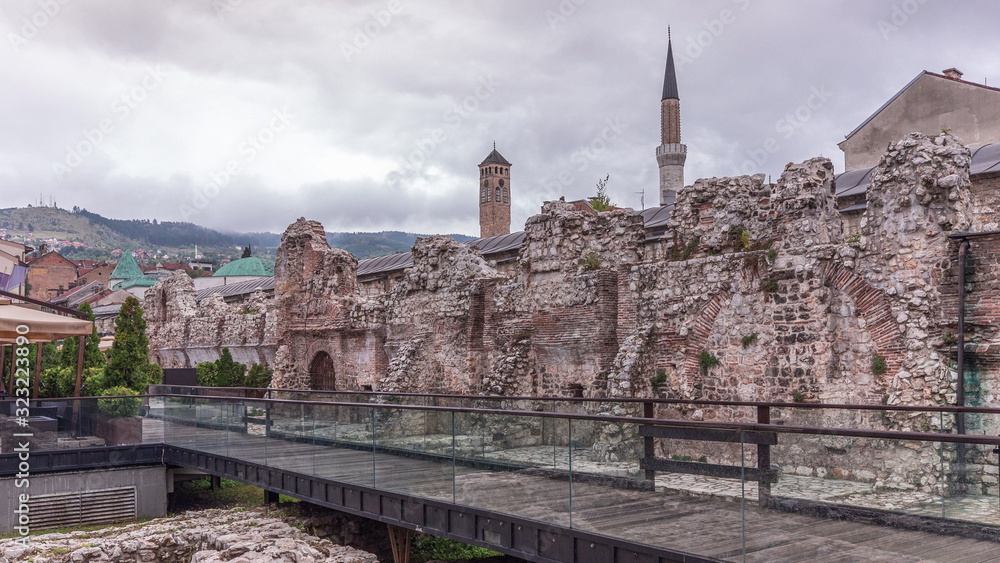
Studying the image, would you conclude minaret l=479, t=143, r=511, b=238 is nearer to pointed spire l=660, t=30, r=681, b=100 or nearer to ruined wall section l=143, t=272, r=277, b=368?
pointed spire l=660, t=30, r=681, b=100

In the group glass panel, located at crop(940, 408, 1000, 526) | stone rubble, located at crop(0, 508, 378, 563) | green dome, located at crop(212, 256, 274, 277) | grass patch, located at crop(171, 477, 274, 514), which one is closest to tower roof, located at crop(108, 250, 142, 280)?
green dome, located at crop(212, 256, 274, 277)

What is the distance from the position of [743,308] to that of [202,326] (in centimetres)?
2569

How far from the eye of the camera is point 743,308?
14.5 metres

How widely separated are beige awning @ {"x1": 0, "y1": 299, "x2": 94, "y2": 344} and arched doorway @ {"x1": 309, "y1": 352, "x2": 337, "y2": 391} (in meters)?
10.3

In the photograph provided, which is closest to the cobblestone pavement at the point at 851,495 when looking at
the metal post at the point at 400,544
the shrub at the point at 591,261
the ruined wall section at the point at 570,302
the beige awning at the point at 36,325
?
the metal post at the point at 400,544

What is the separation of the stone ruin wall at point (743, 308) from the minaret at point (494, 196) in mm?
66921

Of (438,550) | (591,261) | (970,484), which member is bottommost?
(438,550)

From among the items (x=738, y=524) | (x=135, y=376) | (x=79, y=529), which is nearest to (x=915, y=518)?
(x=738, y=524)

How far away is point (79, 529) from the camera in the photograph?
15.2 m

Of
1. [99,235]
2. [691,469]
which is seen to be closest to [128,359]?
[691,469]

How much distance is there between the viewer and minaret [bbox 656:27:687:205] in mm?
72875

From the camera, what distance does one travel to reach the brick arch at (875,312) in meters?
12.4

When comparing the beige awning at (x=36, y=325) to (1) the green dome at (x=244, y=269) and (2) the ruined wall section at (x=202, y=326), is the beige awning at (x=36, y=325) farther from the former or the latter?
(1) the green dome at (x=244, y=269)

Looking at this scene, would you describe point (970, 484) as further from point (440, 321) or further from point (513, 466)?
point (440, 321)
